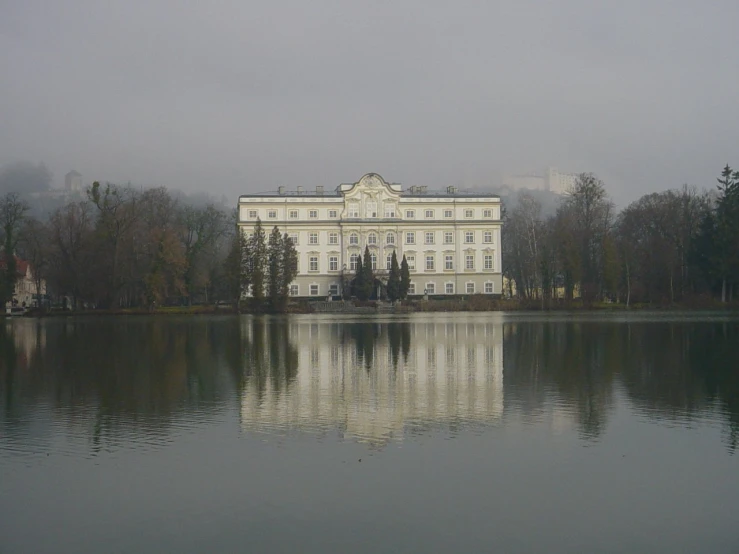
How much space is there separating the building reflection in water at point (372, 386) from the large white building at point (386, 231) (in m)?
56.1

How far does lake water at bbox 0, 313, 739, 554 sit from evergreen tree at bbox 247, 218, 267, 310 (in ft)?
140

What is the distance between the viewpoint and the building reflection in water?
37.2 ft

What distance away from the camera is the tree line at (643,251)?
5578cm

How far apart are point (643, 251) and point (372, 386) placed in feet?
175

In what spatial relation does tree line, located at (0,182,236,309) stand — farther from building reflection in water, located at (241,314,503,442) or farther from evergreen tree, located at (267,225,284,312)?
building reflection in water, located at (241,314,503,442)

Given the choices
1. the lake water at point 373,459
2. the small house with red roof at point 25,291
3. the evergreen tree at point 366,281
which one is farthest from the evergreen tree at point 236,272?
the lake water at point 373,459

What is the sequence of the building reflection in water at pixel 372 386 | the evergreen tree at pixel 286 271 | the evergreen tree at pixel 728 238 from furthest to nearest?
the evergreen tree at pixel 286 271, the evergreen tree at pixel 728 238, the building reflection in water at pixel 372 386

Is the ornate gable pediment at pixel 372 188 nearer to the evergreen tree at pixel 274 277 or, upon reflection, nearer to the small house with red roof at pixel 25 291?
the evergreen tree at pixel 274 277

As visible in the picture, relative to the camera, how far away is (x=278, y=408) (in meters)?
12.4

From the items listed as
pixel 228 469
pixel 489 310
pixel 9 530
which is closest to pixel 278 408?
pixel 228 469

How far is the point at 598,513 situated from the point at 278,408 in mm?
6355

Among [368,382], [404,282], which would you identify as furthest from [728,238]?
[368,382]

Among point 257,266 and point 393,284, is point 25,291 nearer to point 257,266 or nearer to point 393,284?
point 257,266

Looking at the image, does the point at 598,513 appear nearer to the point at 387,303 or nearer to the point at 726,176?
the point at 726,176
